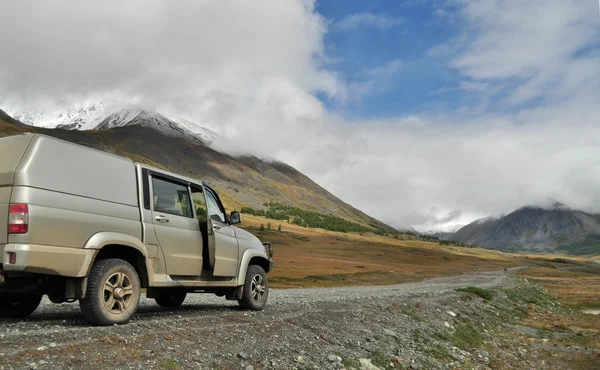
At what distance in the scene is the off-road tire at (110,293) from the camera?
8359mm

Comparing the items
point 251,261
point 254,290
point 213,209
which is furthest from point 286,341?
point 213,209

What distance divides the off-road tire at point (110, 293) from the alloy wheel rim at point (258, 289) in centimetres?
438

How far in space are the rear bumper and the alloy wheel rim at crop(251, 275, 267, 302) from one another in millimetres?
5547

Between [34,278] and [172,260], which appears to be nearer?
[34,278]

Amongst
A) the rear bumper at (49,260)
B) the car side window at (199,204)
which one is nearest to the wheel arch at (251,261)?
the car side window at (199,204)

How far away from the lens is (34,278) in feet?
26.3

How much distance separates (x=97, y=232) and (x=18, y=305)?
3533 mm

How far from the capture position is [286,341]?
10430 mm

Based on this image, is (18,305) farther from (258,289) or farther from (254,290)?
(258,289)

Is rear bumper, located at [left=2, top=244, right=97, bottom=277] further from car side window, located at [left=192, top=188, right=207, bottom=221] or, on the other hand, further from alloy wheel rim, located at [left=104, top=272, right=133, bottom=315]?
car side window, located at [left=192, top=188, right=207, bottom=221]

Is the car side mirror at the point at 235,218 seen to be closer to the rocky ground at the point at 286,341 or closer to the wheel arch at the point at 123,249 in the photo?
the rocky ground at the point at 286,341

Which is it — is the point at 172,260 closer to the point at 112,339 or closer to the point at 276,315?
the point at 112,339

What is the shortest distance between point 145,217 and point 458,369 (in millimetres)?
9812

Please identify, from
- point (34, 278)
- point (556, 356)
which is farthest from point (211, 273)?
point (556, 356)
